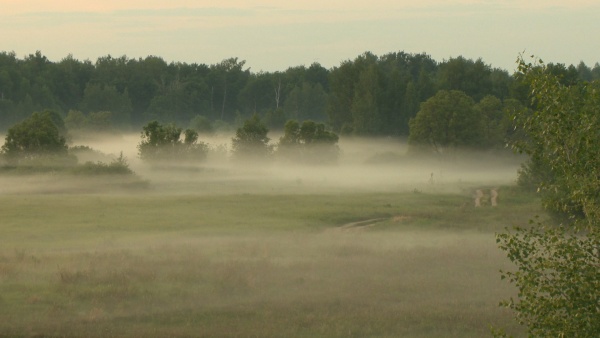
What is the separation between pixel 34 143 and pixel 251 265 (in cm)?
5715

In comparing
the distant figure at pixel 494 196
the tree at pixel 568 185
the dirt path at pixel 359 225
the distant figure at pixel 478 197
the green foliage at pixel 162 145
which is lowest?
the dirt path at pixel 359 225

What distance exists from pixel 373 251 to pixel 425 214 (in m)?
18.9

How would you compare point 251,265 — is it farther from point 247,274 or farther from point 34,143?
point 34,143

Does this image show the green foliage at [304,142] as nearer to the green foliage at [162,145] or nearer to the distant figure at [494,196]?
the green foliage at [162,145]

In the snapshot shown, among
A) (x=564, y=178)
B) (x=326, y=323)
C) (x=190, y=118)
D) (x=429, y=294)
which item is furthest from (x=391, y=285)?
(x=190, y=118)

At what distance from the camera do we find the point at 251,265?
130ft

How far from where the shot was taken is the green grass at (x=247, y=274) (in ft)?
99.8

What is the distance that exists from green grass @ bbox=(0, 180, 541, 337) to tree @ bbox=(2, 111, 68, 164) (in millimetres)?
27931

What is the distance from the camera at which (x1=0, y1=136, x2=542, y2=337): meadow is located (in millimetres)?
30594

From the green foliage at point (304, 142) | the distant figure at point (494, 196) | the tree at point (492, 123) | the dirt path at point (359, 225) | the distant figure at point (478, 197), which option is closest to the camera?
Result: the dirt path at point (359, 225)

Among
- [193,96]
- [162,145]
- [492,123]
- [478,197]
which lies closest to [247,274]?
[478,197]

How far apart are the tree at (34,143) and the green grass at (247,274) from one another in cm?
2793

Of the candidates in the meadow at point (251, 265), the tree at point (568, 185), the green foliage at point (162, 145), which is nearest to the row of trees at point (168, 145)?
the green foliage at point (162, 145)

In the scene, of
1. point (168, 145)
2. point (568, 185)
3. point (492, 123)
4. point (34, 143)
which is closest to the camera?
point (568, 185)
